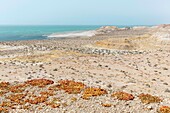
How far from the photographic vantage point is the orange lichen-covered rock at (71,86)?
797 inches

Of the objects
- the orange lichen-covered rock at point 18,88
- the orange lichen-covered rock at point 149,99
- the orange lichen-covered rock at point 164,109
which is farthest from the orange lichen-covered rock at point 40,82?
the orange lichen-covered rock at point 164,109

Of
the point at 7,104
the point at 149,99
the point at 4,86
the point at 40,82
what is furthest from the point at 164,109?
the point at 4,86

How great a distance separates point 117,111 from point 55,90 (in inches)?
217

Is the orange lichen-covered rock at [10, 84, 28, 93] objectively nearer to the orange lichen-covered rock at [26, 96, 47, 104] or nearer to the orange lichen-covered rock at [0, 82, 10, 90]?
the orange lichen-covered rock at [0, 82, 10, 90]

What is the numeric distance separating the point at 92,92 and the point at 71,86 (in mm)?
2174

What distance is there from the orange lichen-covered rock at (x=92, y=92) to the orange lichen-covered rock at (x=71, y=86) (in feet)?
1.94

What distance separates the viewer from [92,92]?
65.5 ft

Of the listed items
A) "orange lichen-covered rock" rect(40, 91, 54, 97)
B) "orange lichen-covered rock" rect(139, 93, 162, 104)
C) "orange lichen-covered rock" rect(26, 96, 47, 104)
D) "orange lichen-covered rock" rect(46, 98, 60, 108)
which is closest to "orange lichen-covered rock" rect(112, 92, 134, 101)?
"orange lichen-covered rock" rect(139, 93, 162, 104)

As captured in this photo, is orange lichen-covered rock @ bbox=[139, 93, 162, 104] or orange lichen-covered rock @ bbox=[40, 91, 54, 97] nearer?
orange lichen-covered rock @ bbox=[139, 93, 162, 104]

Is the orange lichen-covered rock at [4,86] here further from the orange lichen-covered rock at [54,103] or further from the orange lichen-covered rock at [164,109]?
the orange lichen-covered rock at [164,109]

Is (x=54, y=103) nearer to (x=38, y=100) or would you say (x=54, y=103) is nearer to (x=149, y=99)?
(x=38, y=100)

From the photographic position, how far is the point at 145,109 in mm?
17438

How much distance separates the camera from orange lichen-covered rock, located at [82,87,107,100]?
63.3ft

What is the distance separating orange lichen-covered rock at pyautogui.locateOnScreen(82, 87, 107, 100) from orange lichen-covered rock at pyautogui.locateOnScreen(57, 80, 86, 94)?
23.3 inches
